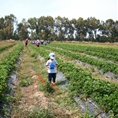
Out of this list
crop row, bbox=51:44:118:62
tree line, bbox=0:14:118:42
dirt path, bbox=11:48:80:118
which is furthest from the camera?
tree line, bbox=0:14:118:42

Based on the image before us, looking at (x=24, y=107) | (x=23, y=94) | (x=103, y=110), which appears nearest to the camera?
(x=103, y=110)

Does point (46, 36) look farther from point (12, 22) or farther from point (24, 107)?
point (24, 107)

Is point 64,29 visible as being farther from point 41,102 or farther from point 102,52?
point 41,102

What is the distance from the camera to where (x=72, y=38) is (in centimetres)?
9675

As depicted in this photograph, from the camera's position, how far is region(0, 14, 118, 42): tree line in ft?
298

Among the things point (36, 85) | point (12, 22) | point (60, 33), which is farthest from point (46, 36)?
point (36, 85)

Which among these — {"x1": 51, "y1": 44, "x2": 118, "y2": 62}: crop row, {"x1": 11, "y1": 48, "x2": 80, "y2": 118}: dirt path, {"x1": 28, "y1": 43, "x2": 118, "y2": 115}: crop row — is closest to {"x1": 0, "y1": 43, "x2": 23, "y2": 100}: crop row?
{"x1": 11, "y1": 48, "x2": 80, "y2": 118}: dirt path

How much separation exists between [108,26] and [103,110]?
290 feet

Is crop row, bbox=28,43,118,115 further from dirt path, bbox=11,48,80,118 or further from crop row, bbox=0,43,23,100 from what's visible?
crop row, bbox=0,43,23,100

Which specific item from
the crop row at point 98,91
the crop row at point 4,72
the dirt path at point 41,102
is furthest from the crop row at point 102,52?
the dirt path at point 41,102

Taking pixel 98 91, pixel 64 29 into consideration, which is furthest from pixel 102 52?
pixel 64 29

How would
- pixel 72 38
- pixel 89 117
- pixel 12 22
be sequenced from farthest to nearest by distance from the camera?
pixel 12 22 → pixel 72 38 → pixel 89 117

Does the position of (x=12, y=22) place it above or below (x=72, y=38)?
above

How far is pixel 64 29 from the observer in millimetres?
100125
